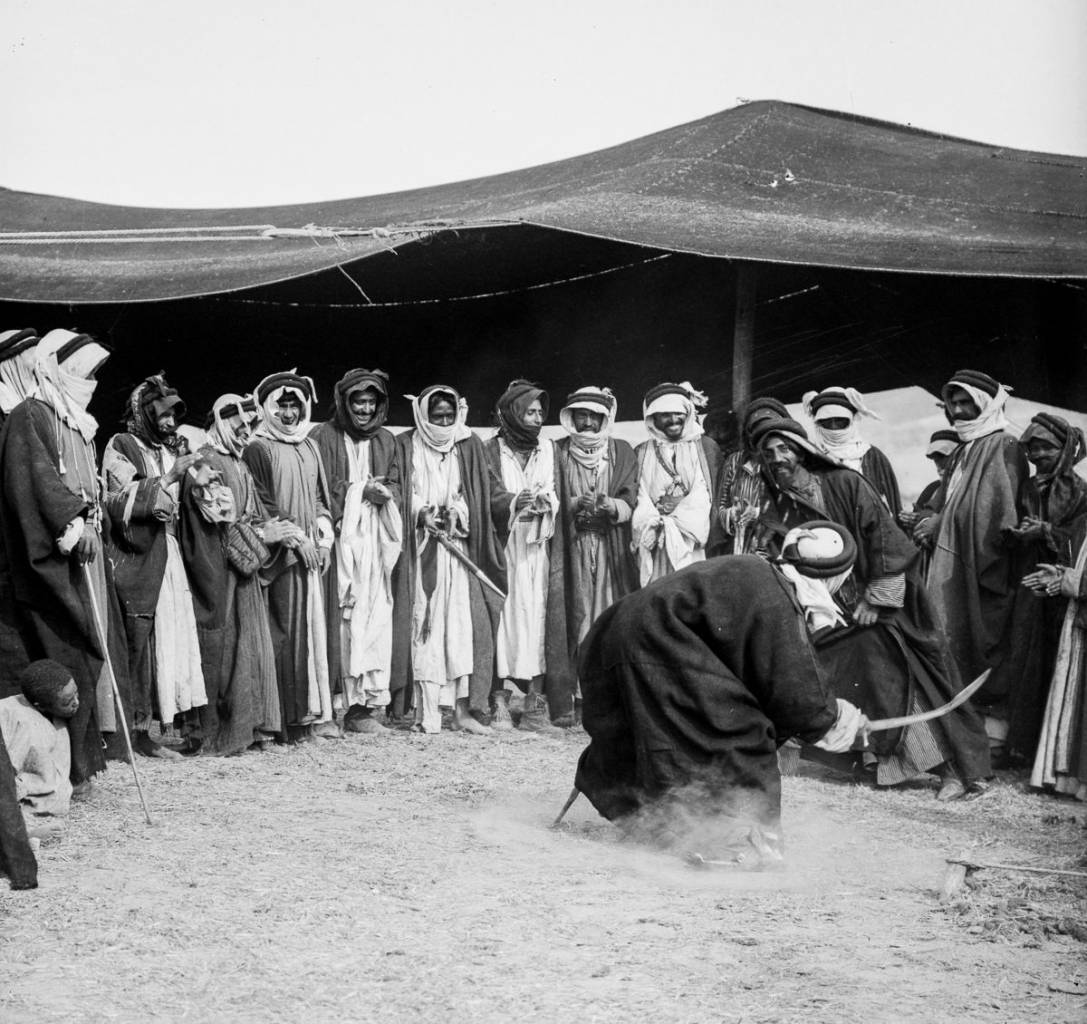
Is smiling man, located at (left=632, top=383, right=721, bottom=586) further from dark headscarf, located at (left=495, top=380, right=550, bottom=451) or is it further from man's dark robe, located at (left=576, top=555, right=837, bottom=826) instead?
man's dark robe, located at (left=576, top=555, right=837, bottom=826)

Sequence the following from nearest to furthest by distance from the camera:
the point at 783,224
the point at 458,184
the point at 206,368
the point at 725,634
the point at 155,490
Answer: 1. the point at 725,634
2. the point at 155,490
3. the point at 783,224
4. the point at 206,368
5. the point at 458,184

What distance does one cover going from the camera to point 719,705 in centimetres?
509

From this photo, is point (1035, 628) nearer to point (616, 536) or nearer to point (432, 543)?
point (616, 536)

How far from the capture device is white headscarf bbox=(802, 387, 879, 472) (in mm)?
7746

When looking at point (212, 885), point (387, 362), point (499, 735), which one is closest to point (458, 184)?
point (387, 362)

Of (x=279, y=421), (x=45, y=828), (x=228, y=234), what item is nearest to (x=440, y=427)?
(x=279, y=421)

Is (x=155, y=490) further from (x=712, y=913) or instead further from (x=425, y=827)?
(x=712, y=913)

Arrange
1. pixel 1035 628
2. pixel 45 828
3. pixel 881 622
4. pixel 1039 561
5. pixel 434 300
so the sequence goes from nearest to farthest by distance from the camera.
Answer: pixel 45 828 → pixel 881 622 → pixel 1035 628 → pixel 1039 561 → pixel 434 300

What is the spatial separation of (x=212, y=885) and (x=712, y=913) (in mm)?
1563

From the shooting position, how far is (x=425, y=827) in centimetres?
564

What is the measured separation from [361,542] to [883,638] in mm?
2856

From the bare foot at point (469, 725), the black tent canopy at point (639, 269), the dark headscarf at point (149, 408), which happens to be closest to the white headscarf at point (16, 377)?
the dark headscarf at point (149, 408)

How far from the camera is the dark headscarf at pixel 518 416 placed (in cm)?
844

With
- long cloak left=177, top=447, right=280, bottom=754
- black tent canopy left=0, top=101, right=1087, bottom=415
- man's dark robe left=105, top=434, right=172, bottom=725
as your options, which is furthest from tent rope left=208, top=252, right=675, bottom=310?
man's dark robe left=105, top=434, right=172, bottom=725
